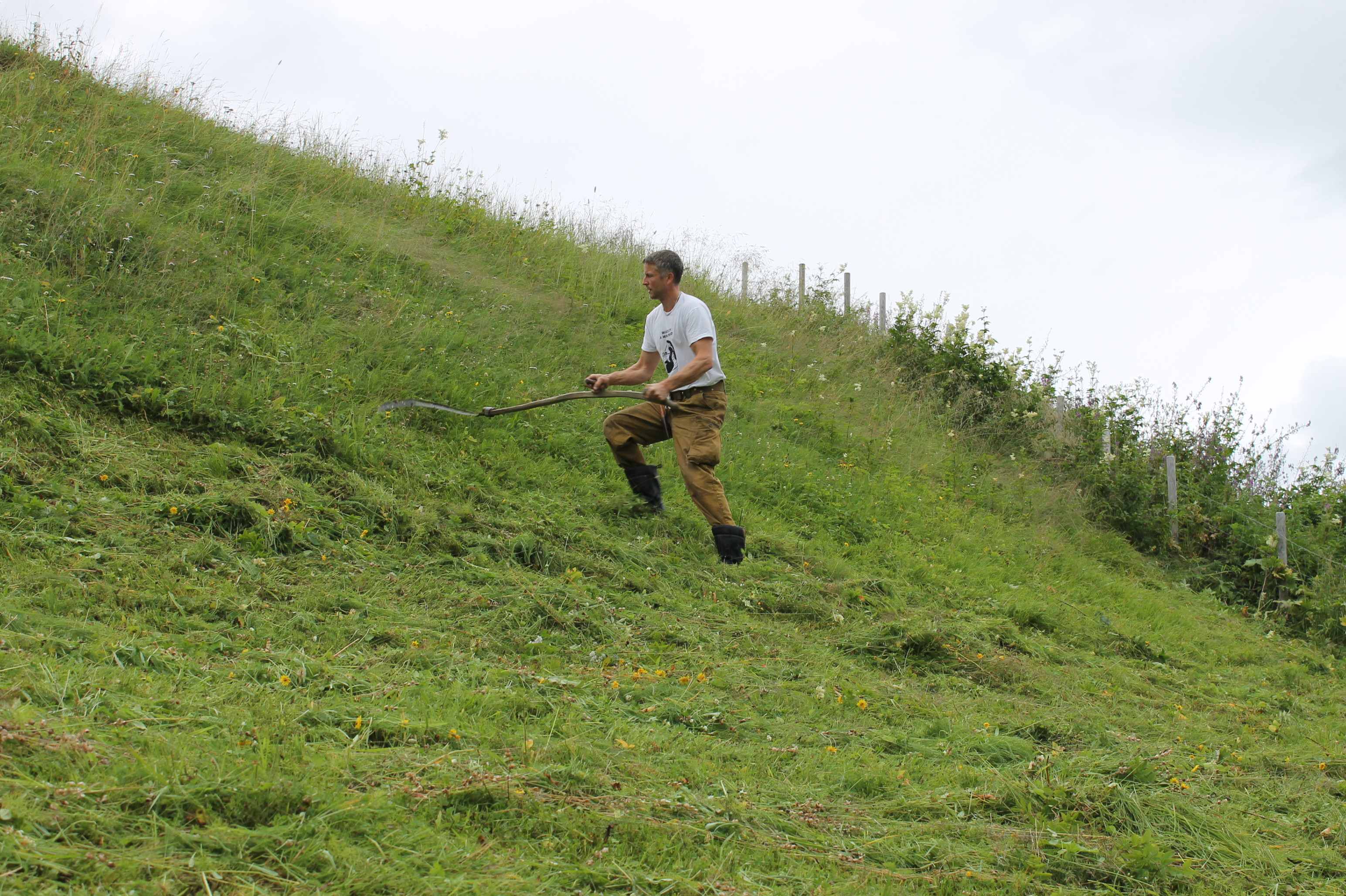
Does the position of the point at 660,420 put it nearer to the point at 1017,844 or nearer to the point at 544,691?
the point at 544,691

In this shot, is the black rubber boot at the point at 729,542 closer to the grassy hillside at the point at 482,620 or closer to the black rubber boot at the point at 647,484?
the grassy hillside at the point at 482,620

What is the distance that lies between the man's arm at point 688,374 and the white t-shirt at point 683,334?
0.10 ft

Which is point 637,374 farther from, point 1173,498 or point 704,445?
point 1173,498

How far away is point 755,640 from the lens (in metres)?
5.11

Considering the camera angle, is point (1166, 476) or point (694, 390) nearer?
point (694, 390)

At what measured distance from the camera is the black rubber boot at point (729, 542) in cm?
635

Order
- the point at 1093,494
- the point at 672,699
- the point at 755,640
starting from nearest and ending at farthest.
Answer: the point at 672,699
the point at 755,640
the point at 1093,494

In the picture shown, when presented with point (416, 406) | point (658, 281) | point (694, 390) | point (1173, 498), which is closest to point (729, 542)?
point (694, 390)

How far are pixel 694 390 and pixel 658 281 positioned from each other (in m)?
0.78

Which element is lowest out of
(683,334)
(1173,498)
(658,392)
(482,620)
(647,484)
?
(482,620)

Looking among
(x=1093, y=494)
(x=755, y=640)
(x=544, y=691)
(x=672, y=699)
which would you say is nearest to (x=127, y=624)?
(x=544, y=691)

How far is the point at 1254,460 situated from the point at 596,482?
→ 9315 mm

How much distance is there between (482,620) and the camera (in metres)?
4.53

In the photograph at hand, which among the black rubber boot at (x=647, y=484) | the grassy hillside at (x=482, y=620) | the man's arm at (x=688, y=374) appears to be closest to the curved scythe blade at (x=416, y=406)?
the grassy hillside at (x=482, y=620)
